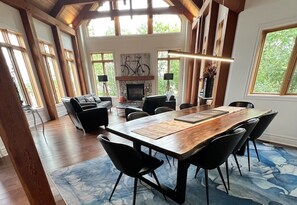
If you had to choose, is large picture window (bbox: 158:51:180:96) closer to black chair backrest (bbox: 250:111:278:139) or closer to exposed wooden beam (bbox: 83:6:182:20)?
exposed wooden beam (bbox: 83:6:182:20)

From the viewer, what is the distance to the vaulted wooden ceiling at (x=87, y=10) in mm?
5081

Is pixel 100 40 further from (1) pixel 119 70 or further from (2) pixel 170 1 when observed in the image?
(2) pixel 170 1

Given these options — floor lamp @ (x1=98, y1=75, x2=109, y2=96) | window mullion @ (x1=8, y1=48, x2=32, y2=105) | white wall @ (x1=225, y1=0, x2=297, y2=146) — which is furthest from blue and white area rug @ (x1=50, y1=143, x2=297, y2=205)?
floor lamp @ (x1=98, y1=75, x2=109, y2=96)

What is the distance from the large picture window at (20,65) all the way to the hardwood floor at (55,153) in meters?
1.06

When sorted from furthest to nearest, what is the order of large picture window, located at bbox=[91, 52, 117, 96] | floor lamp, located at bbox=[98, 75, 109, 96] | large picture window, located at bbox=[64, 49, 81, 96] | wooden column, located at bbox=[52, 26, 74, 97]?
large picture window, located at bbox=[91, 52, 117, 96]
floor lamp, located at bbox=[98, 75, 109, 96]
large picture window, located at bbox=[64, 49, 81, 96]
wooden column, located at bbox=[52, 26, 74, 97]

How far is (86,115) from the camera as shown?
346 cm

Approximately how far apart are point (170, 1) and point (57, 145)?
6586 millimetres

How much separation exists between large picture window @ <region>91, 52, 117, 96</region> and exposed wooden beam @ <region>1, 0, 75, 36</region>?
59.0 inches

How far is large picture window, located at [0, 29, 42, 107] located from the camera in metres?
3.76

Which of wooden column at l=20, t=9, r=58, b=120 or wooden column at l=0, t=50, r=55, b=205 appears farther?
wooden column at l=20, t=9, r=58, b=120

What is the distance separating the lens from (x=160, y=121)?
2008 mm

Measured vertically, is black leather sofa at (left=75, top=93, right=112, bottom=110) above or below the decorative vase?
below

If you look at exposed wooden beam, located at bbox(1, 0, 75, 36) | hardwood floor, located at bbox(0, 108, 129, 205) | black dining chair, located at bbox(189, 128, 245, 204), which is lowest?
hardwood floor, located at bbox(0, 108, 129, 205)

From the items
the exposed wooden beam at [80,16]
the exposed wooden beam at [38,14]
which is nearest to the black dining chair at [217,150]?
the exposed wooden beam at [38,14]
